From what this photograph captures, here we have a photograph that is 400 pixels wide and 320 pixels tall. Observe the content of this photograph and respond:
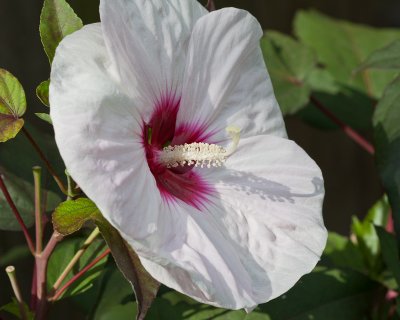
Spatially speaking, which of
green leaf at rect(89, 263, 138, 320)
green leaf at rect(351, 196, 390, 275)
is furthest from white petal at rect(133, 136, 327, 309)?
green leaf at rect(351, 196, 390, 275)

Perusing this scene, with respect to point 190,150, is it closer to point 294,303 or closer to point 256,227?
point 256,227

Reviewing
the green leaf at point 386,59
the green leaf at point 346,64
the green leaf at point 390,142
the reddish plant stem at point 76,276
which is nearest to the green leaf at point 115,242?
the reddish plant stem at point 76,276

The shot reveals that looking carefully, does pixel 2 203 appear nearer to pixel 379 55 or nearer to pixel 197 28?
pixel 197 28

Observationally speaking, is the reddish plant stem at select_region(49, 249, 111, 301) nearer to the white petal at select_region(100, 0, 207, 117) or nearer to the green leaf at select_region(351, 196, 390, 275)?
the white petal at select_region(100, 0, 207, 117)

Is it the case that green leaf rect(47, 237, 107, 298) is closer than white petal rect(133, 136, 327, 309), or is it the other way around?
white petal rect(133, 136, 327, 309)

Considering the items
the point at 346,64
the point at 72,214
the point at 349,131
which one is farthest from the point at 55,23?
the point at 346,64
